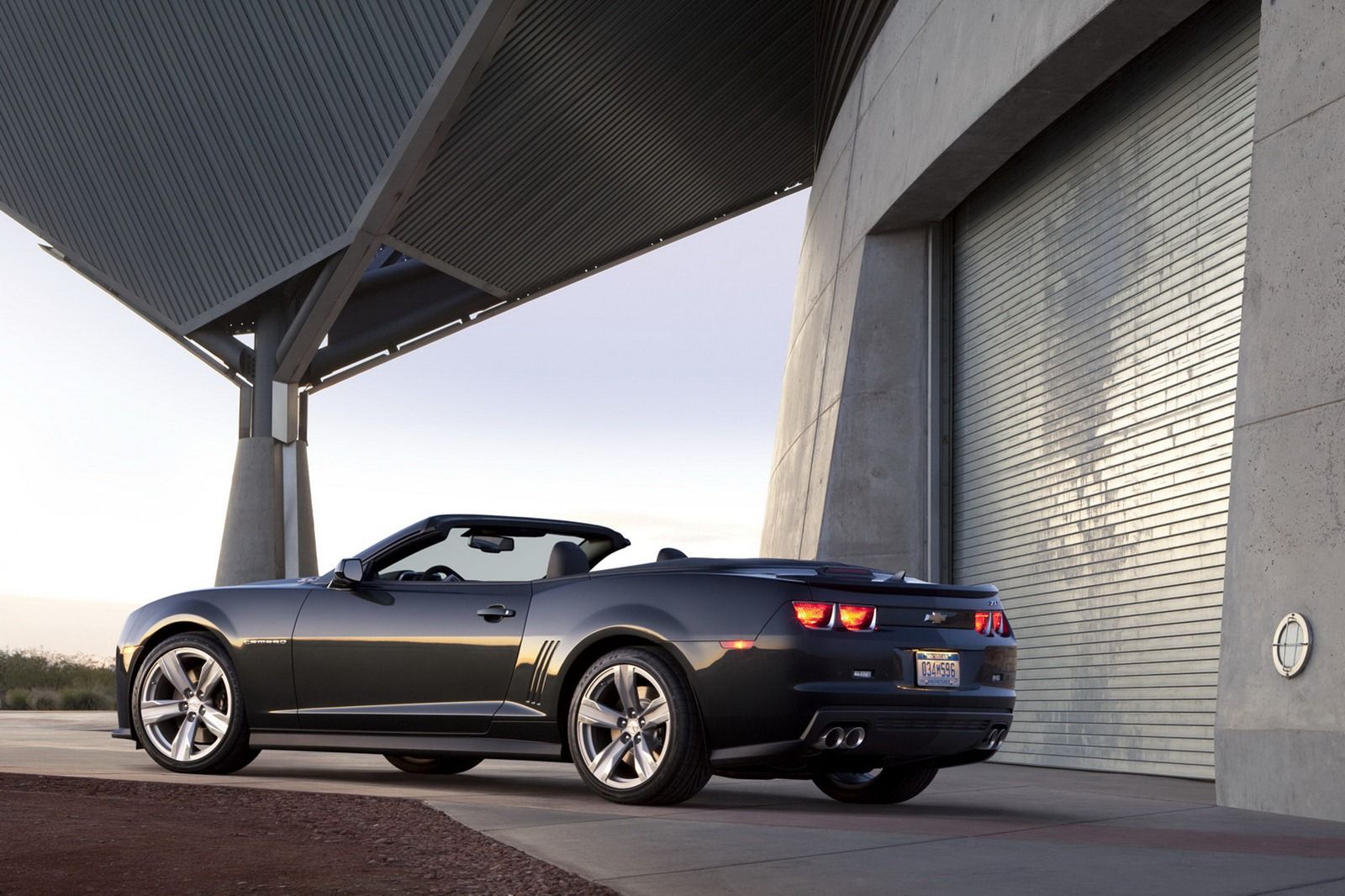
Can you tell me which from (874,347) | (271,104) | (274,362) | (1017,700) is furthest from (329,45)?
(1017,700)

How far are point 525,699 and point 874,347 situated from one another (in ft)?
26.8

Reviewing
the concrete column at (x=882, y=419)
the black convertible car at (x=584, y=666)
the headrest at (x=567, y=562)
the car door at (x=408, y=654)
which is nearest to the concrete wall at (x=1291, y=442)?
the black convertible car at (x=584, y=666)

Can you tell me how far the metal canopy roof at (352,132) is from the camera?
1955cm

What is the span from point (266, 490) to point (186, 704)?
669 inches

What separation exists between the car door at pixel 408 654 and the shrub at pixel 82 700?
17938 millimetres

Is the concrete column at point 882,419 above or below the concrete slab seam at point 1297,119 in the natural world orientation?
below

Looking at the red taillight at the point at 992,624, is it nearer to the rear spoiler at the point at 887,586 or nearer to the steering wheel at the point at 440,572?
the rear spoiler at the point at 887,586

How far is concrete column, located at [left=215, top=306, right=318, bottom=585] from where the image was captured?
2436 cm

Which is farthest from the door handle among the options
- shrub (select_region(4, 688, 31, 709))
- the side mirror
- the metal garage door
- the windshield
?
shrub (select_region(4, 688, 31, 709))

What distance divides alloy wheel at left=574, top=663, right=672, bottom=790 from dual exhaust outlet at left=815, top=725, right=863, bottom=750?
2.12 ft

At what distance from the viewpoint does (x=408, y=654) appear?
286 inches

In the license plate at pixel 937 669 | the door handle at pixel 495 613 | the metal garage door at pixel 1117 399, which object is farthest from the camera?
the metal garage door at pixel 1117 399

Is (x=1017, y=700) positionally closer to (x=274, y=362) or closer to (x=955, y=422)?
(x=955, y=422)

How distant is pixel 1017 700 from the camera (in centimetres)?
1208
